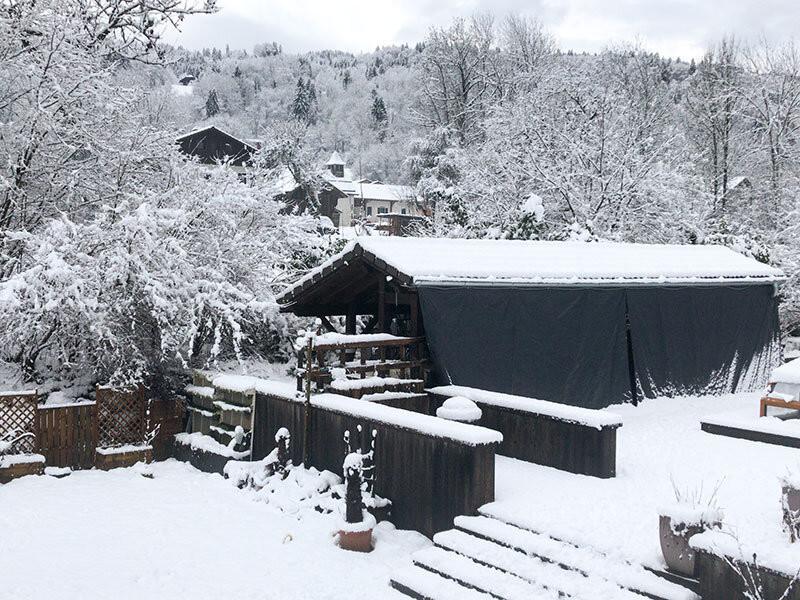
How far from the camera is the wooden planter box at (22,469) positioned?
9.80 m

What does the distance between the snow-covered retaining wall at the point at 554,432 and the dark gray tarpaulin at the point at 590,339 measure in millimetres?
1238

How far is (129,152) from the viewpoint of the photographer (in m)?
13.5

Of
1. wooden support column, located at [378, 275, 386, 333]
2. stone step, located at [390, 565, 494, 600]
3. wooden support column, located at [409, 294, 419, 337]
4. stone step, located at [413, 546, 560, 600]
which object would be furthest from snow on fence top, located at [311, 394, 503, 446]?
wooden support column, located at [378, 275, 386, 333]

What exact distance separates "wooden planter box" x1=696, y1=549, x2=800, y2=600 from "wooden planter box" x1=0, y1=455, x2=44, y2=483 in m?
8.82

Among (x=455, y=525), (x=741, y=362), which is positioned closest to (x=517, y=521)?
(x=455, y=525)

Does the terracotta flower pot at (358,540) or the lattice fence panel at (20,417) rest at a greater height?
the lattice fence panel at (20,417)

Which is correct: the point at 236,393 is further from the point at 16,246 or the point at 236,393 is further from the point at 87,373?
the point at 16,246

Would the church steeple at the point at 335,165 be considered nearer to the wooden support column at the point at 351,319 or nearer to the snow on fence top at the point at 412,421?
the wooden support column at the point at 351,319

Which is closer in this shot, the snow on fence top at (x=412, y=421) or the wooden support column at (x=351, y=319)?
the snow on fence top at (x=412, y=421)

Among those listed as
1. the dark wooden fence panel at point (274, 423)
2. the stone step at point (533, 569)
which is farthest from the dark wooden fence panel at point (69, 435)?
the stone step at point (533, 569)

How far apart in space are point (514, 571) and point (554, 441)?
104 inches

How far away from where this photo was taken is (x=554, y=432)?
8.62 m

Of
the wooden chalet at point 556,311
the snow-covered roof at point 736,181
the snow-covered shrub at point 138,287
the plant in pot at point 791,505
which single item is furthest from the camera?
the snow-covered roof at point 736,181

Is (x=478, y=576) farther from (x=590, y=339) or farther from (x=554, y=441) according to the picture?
(x=590, y=339)
